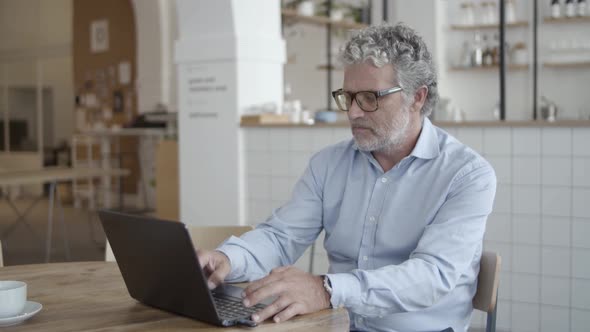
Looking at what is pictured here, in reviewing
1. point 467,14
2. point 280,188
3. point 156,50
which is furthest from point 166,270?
point 156,50

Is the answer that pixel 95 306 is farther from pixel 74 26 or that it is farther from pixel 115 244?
pixel 74 26

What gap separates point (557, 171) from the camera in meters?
3.36

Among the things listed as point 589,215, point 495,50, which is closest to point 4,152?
point 495,50

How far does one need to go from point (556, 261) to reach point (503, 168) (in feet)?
1.68

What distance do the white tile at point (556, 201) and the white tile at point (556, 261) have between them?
18 cm

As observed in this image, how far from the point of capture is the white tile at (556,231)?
11.0ft

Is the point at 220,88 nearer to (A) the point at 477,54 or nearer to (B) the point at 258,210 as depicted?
(B) the point at 258,210

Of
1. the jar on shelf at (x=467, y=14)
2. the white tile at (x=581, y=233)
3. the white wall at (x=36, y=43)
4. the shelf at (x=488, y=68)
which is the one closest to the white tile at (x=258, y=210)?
the white tile at (x=581, y=233)

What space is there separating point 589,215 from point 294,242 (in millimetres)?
1886

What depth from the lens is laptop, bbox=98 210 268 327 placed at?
47.8 inches

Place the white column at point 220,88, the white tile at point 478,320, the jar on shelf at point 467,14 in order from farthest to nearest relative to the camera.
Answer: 1. the jar on shelf at point 467,14
2. the white column at point 220,88
3. the white tile at point 478,320

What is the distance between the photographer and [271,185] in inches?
172

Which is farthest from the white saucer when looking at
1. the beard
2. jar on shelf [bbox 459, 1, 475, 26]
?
jar on shelf [bbox 459, 1, 475, 26]

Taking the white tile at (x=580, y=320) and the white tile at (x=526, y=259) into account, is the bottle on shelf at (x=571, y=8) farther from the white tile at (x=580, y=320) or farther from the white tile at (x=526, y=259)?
the white tile at (x=580, y=320)
